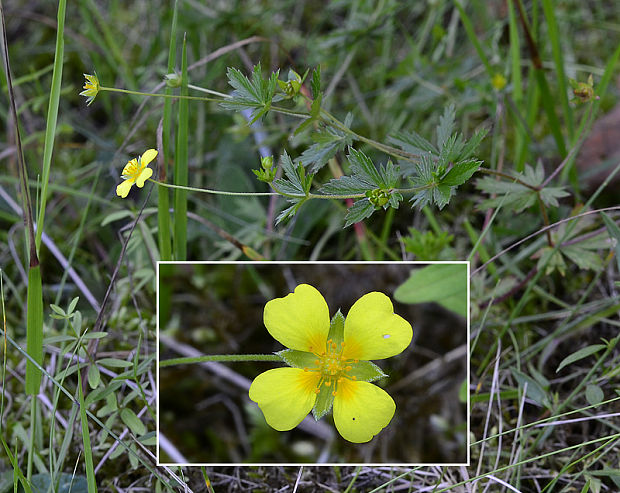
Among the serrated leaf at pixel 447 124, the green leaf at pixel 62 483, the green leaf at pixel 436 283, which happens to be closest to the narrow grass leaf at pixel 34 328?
the green leaf at pixel 62 483

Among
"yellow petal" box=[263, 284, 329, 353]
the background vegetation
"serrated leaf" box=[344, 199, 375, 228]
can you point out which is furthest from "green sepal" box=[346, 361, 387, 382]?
"serrated leaf" box=[344, 199, 375, 228]

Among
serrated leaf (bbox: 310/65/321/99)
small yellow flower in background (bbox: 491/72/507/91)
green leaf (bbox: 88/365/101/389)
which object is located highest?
serrated leaf (bbox: 310/65/321/99)

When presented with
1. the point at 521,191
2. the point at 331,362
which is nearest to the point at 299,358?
the point at 331,362

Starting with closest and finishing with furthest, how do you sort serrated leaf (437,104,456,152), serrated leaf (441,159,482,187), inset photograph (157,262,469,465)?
serrated leaf (441,159,482,187)
serrated leaf (437,104,456,152)
inset photograph (157,262,469,465)

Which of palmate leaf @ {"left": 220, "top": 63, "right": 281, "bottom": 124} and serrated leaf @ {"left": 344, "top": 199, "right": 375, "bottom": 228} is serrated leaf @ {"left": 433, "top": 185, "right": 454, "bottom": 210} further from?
palmate leaf @ {"left": 220, "top": 63, "right": 281, "bottom": 124}

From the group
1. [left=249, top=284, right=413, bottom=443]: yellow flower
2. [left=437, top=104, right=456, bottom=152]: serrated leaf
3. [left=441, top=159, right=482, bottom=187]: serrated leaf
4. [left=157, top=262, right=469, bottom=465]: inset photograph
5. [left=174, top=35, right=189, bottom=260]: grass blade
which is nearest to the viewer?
[left=441, top=159, right=482, bottom=187]: serrated leaf

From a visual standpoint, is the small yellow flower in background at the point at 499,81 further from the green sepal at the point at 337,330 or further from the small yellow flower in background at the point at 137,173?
the small yellow flower in background at the point at 137,173

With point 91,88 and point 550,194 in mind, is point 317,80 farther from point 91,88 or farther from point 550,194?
point 550,194
